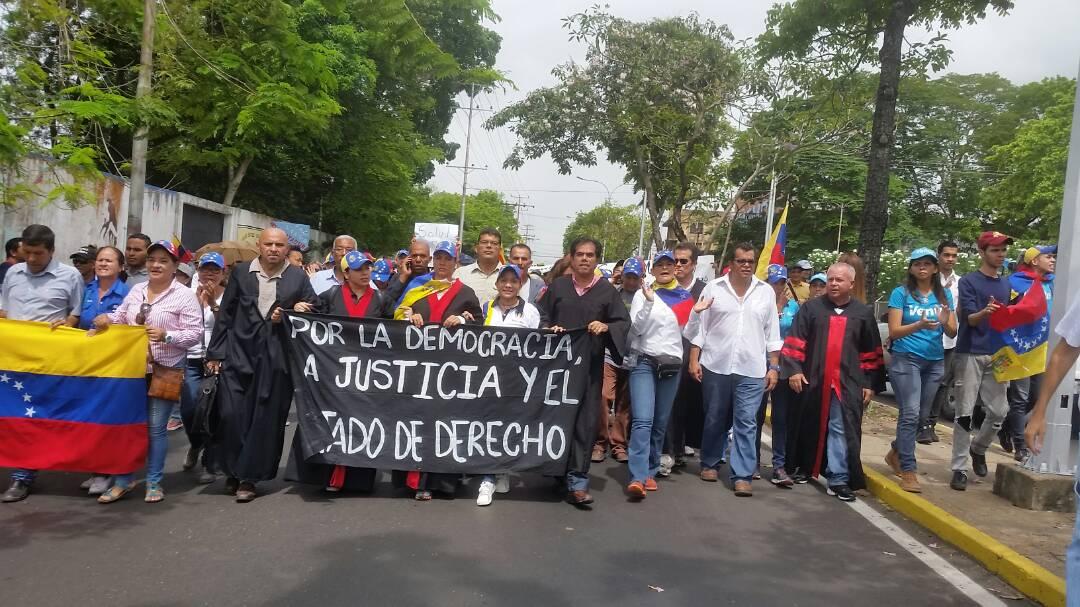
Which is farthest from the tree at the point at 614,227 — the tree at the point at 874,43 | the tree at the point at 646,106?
the tree at the point at 874,43

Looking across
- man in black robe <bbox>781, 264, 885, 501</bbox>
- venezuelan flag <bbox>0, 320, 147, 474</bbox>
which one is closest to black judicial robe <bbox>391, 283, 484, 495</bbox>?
venezuelan flag <bbox>0, 320, 147, 474</bbox>

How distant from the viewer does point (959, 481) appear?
6.73 m

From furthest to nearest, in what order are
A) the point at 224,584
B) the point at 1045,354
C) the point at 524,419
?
the point at 1045,354 < the point at 524,419 < the point at 224,584

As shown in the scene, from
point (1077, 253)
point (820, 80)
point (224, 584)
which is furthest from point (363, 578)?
point (820, 80)

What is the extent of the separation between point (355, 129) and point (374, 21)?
20.5m

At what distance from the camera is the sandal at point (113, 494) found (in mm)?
5488

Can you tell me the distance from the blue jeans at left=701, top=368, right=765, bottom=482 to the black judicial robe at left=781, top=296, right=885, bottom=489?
472mm

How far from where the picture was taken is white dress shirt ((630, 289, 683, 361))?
630 cm

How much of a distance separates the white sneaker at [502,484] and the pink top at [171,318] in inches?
90.6

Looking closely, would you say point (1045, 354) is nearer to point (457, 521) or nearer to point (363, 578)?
point (457, 521)

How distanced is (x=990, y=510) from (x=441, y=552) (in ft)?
12.9

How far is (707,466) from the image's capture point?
23.6ft

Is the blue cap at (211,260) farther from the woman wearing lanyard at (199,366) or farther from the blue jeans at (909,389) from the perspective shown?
the blue jeans at (909,389)

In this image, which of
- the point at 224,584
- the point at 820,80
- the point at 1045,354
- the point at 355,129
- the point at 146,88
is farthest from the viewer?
the point at 355,129
